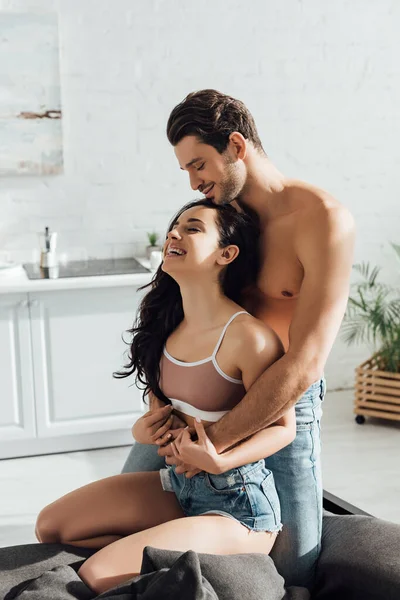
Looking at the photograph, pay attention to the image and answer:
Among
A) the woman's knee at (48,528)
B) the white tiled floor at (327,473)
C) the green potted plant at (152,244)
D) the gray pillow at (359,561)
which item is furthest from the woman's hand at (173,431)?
the green potted plant at (152,244)

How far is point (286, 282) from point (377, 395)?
233 centimetres

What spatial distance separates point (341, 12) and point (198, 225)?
295 centimetres

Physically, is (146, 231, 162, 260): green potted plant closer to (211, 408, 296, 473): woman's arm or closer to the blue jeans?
the blue jeans

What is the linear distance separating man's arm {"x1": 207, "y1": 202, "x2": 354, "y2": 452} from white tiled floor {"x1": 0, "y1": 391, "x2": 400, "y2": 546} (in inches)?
61.3

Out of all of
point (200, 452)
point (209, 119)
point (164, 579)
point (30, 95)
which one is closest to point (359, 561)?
point (200, 452)

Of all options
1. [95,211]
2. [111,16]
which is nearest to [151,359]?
A: [95,211]

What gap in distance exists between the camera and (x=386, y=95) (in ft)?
14.6

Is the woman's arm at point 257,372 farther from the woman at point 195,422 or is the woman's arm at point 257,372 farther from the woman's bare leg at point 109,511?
the woman's bare leg at point 109,511

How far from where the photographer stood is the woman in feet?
5.39

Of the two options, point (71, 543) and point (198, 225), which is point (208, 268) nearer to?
point (198, 225)

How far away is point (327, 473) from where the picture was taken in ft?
11.4

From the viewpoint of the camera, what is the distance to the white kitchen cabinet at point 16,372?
11.5ft

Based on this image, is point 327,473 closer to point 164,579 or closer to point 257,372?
point 257,372

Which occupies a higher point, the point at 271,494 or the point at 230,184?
the point at 230,184
